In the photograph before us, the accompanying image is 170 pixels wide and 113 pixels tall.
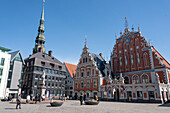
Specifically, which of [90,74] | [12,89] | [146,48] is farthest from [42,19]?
[146,48]

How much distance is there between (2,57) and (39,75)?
46.1 feet

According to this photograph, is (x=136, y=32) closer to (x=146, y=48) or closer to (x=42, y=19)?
(x=146, y=48)

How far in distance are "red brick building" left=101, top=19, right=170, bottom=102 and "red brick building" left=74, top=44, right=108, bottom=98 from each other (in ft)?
8.83

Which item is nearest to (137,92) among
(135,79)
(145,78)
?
(145,78)

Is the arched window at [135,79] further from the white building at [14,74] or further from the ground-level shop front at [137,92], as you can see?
the white building at [14,74]

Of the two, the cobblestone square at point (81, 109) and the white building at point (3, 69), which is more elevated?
the white building at point (3, 69)

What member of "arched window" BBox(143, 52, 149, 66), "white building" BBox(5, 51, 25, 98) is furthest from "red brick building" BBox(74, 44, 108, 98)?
"white building" BBox(5, 51, 25, 98)

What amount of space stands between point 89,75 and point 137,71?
1355cm

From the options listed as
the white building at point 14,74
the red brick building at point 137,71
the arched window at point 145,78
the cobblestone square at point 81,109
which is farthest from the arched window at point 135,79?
the white building at point 14,74

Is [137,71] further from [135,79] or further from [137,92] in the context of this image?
[137,92]

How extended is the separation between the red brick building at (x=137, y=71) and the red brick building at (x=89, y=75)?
106 inches

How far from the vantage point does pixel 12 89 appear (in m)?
43.1

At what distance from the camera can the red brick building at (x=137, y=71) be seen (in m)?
29.4

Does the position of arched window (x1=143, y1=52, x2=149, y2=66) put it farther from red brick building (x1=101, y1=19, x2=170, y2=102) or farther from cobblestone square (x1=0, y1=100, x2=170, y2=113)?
cobblestone square (x1=0, y1=100, x2=170, y2=113)
